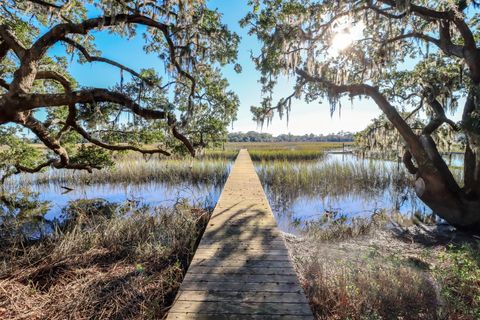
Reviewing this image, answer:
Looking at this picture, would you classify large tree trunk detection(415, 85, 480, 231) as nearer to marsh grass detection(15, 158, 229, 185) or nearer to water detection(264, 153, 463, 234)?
water detection(264, 153, 463, 234)

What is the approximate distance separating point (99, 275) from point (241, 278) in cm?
227

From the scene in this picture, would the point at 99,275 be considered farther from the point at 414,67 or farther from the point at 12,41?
the point at 414,67

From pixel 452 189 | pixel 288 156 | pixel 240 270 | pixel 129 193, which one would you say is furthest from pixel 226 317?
pixel 288 156

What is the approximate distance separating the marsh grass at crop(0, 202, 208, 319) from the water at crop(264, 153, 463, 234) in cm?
415

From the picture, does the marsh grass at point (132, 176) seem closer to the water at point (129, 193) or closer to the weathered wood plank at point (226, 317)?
the water at point (129, 193)

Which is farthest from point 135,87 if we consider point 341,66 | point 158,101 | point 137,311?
→ point 341,66

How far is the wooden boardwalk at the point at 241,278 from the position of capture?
8.57ft

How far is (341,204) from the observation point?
1048 centimetres

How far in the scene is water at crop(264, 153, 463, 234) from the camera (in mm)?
8930

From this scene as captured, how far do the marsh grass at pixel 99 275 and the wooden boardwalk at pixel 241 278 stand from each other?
45cm

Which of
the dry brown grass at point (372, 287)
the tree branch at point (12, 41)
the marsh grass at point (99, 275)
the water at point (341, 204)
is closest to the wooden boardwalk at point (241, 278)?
the marsh grass at point (99, 275)

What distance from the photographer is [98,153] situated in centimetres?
871

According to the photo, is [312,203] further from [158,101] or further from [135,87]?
[135,87]

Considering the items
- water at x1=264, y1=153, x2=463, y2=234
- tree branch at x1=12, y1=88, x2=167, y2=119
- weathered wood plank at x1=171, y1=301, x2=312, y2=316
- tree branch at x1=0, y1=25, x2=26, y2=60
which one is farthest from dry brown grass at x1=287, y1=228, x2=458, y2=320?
tree branch at x1=0, y1=25, x2=26, y2=60
